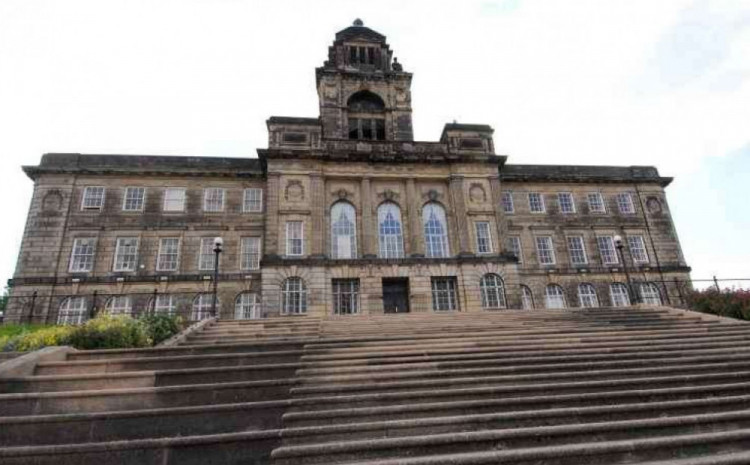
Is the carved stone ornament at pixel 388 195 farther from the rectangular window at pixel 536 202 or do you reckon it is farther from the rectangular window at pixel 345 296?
the rectangular window at pixel 536 202

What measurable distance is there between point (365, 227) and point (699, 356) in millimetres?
16317

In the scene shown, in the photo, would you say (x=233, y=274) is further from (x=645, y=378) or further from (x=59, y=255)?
(x=645, y=378)

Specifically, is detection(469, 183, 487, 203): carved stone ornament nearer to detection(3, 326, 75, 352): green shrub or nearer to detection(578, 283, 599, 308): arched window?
detection(578, 283, 599, 308): arched window

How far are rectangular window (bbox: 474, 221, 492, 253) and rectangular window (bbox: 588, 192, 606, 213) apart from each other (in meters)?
10.5

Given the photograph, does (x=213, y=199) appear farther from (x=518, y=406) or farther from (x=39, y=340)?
(x=518, y=406)

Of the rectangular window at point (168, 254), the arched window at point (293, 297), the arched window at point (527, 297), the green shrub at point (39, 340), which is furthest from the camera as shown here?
the arched window at point (527, 297)

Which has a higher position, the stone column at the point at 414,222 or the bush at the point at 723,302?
the stone column at the point at 414,222

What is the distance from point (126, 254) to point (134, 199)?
364 centimetres

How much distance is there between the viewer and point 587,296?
25.6 meters

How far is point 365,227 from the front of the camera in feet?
73.3

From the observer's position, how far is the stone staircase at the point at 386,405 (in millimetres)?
4754

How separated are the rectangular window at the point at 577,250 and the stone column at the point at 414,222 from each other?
38.5ft

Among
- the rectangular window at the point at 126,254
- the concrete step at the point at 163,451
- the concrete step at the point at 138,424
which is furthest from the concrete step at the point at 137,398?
the rectangular window at the point at 126,254

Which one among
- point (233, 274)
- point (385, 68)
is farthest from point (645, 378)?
point (385, 68)
